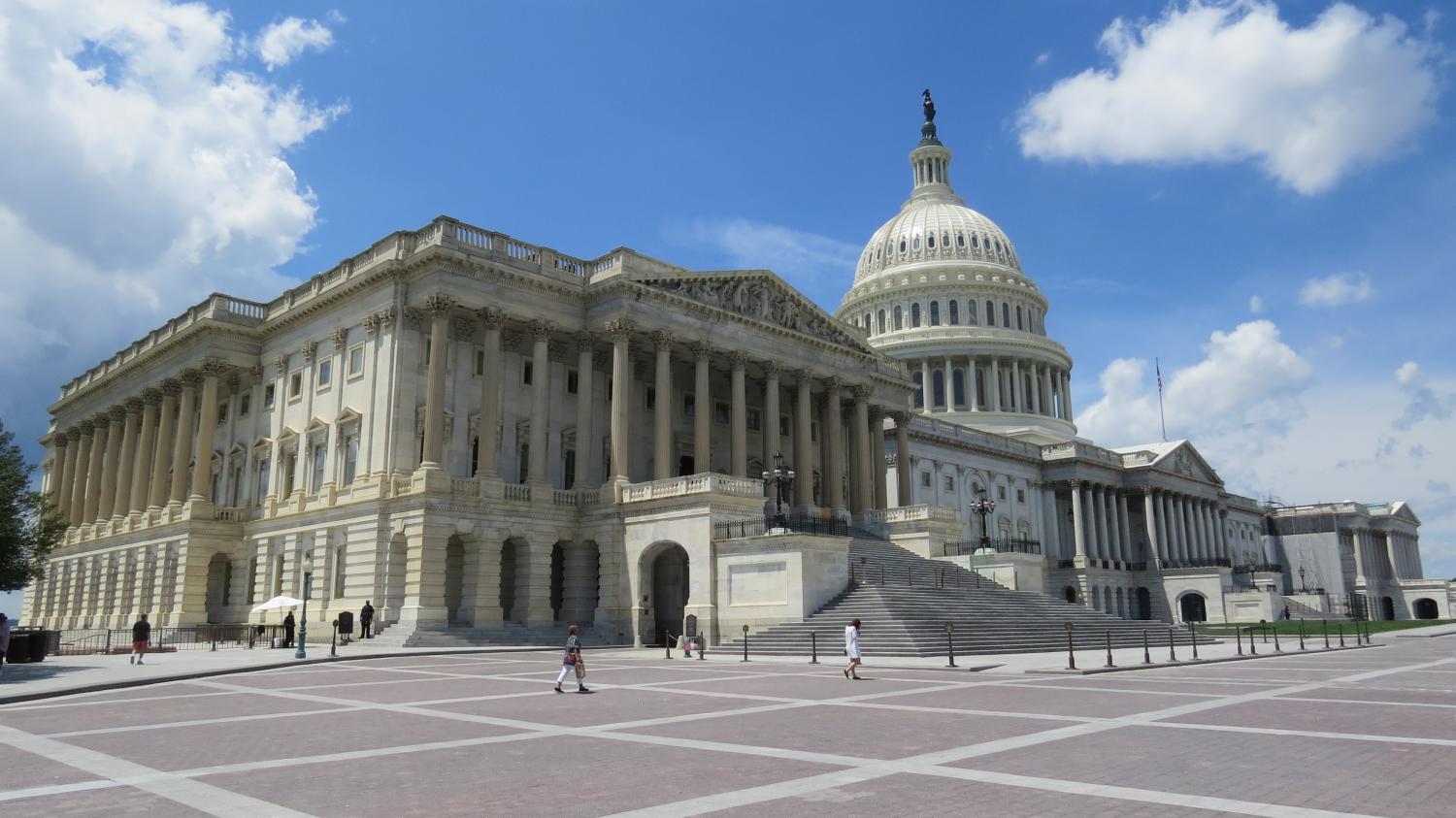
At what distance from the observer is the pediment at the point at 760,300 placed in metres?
53.5

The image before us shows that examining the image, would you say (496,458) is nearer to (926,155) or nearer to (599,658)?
(599,658)

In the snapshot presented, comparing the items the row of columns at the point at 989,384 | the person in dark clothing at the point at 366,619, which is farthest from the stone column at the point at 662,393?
the row of columns at the point at 989,384

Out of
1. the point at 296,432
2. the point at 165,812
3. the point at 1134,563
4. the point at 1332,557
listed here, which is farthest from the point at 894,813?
the point at 1332,557

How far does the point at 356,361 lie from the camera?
5191 centimetres

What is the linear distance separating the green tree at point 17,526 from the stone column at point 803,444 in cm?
3708

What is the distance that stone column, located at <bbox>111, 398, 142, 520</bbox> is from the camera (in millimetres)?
69375

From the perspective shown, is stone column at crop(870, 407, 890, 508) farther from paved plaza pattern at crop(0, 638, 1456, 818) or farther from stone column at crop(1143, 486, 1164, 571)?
stone column at crop(1143, 486, 1164, 571)

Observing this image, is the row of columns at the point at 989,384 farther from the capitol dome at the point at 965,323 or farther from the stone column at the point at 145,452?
the stone column at the point at 145,452

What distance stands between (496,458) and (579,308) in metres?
8.52

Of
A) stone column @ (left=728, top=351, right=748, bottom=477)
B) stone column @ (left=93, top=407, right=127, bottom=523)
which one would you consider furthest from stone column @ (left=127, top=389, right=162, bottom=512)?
stone column @ (left=728, top=351, right=748, bottom=477)

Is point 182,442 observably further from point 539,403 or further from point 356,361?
point 539,403

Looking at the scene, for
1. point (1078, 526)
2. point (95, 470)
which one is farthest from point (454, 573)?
point (1078, 526)

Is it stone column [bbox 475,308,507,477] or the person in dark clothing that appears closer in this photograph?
the person in dark clothing

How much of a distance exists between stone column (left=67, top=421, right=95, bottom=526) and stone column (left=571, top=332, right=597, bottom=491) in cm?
4626
